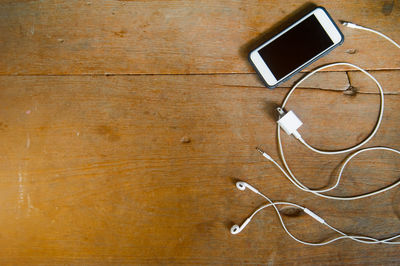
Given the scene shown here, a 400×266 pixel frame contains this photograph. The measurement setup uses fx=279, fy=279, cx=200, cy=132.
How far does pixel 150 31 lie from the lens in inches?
24.2

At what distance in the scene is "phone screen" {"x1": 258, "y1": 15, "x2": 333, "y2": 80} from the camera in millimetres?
583

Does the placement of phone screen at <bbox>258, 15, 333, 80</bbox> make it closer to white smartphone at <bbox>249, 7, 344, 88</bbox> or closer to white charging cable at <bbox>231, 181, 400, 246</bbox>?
white smartphone at <bbox>249, 7, 344, 88</bbox>

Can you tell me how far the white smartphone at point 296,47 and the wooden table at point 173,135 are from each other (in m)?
0.03

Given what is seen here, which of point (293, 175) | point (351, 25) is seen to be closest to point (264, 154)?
point (293, 175)

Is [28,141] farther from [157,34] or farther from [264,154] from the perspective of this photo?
[264,154]

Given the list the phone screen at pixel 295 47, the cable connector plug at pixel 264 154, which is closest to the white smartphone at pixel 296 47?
the phone screen at pixel 295 47

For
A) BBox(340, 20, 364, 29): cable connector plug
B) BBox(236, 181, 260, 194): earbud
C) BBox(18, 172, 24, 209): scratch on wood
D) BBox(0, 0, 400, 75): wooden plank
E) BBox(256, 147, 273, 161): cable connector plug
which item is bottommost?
BBox(18, 172, 24, 209): scratch on wood

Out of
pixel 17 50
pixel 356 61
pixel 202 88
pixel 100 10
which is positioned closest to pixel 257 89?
pixel 202 88

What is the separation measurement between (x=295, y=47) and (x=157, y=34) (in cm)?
30

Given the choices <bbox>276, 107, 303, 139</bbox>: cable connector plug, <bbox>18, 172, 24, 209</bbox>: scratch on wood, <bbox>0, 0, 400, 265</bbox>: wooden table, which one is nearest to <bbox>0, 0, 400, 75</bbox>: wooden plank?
<bbox>0, 0, 400, 265</bbox>: wooden table

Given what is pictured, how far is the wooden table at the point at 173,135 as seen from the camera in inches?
23.1

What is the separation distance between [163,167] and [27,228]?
324 millimetres

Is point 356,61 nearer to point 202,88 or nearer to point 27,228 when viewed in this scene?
point 202,88

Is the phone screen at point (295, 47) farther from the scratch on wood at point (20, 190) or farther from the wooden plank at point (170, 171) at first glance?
the scratch on wood at point (20, 190)
